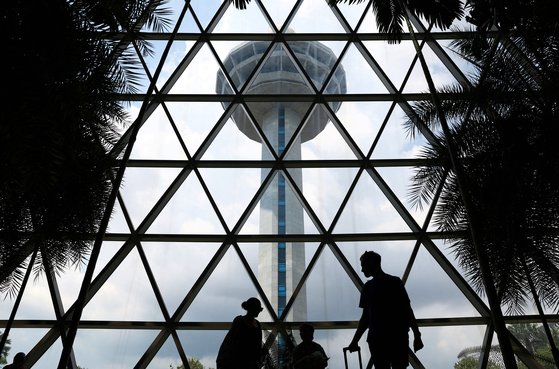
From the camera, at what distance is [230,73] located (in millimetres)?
13352

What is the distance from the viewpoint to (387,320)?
14.2ft

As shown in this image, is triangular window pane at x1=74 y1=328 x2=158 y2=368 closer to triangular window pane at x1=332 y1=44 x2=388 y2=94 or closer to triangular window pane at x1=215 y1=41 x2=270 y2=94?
triangular window pane at x1=215 y1=41 x2=270 y2=94

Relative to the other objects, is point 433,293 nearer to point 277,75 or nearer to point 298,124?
point 298,124

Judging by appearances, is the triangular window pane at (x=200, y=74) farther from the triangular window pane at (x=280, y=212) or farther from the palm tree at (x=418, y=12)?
the palm tree at (x=418, y=12)

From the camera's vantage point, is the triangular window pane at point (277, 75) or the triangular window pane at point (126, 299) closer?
the triangular window pane at point (126, 299)

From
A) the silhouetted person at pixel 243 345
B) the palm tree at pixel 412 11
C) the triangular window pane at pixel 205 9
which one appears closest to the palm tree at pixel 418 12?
the palm tree at pixel 412 11

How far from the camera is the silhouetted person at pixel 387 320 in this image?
4.24 meters

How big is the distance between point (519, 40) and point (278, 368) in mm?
7986

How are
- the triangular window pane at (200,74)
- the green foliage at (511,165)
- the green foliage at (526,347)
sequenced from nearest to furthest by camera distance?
1. the green foliage at (511,165)
2. the green foliage at (526,347)
3. the triangular window pane at (200,74)

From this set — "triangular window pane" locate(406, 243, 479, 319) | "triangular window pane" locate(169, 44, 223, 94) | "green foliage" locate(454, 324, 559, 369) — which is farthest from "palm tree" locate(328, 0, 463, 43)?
"green foliage" locate(454, 324, 559, 369)

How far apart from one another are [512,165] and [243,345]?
20.5 feet

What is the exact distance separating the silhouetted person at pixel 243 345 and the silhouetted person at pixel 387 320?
1.00 m

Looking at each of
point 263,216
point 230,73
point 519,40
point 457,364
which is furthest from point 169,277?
point 519,40

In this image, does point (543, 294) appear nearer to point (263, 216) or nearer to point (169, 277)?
point (263, 216)
